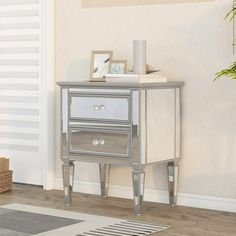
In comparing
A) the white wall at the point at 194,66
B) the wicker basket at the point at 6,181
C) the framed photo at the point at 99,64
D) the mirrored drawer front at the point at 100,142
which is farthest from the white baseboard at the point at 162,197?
the framed photo at the point at 99,64

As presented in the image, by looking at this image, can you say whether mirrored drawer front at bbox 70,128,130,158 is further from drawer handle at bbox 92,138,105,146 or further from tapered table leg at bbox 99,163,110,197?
tapered table leg at bbox 99,163,110,197

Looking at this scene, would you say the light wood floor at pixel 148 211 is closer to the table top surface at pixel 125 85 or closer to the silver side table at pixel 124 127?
the silver side table at pixel 124 127

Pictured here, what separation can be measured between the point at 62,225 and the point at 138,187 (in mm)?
547

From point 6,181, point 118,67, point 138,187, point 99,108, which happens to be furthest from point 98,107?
point 6,181

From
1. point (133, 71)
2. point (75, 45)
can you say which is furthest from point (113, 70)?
point (75, 45)

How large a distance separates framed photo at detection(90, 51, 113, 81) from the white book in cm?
29

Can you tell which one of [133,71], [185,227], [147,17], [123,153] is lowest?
[185,227]

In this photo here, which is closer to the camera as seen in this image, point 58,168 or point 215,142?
point 215,142

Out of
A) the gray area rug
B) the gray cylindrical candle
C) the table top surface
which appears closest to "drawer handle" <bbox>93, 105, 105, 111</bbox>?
the table top surface

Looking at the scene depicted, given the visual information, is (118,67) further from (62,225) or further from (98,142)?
(62,225)

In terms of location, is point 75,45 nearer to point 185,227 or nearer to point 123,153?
point 123,153

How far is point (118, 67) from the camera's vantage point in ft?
14.8

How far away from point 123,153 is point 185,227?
0.60 meters

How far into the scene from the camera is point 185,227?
12.6 feet
